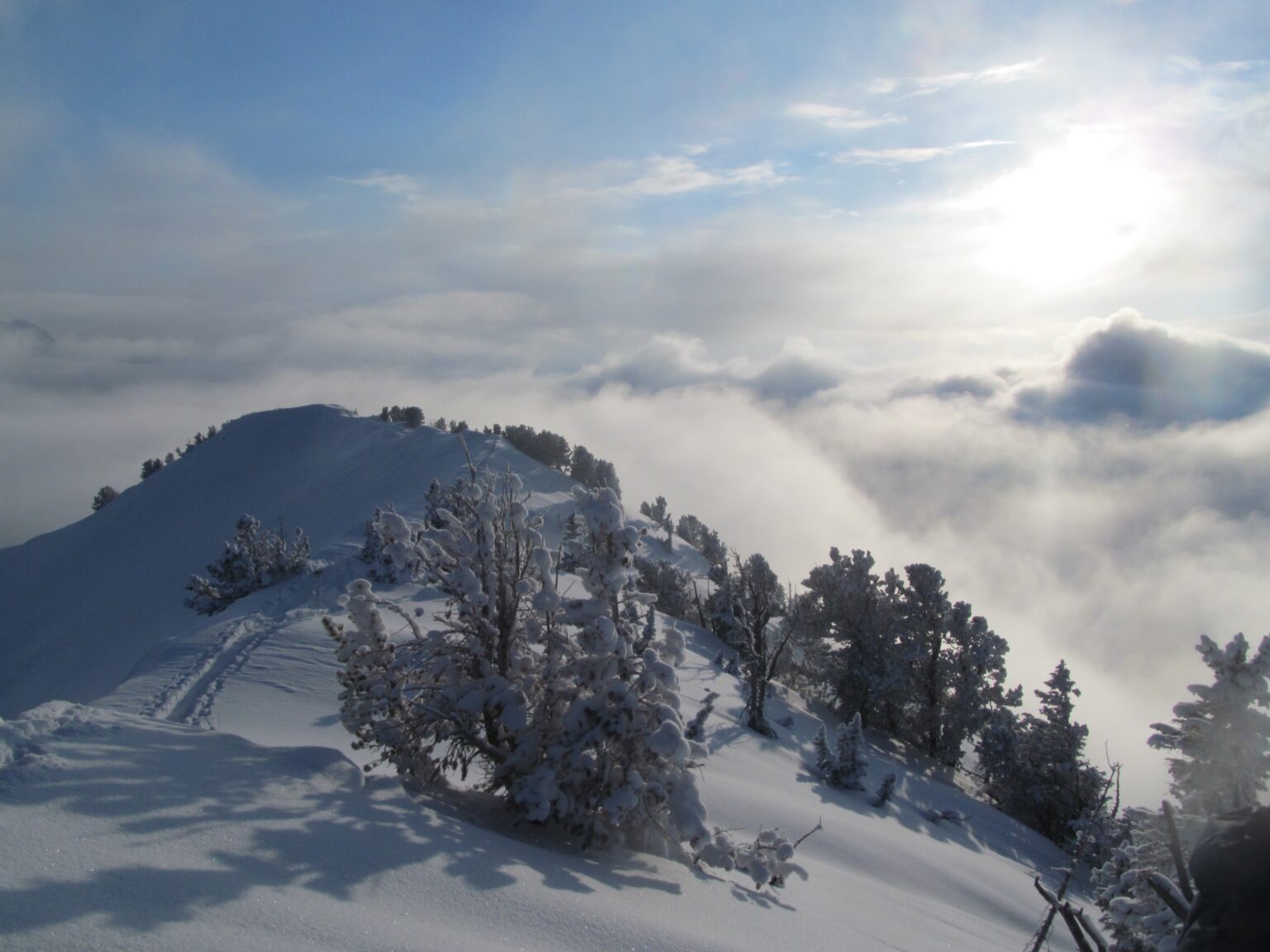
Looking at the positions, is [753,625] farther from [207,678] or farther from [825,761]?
[207,678]

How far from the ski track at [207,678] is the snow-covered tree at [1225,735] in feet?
48.5

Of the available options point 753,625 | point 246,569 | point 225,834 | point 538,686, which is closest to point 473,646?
point 538,686

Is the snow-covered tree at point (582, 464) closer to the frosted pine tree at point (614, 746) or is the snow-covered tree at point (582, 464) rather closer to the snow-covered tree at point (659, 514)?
the snow-covered tree at point (659, 514)

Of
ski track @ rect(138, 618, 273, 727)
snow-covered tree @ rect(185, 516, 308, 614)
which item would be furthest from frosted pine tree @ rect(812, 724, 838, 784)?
snow-covered tree @ rect(185, 516, 308, 614)

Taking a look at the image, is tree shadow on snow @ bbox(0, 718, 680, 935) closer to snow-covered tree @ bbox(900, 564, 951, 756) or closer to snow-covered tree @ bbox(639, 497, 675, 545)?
snow-covered tree @ bbox(900, 564, 951, 756)

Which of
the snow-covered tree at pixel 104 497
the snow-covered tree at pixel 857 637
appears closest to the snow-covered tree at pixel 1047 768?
the snow-covered tree at pixel 857 637

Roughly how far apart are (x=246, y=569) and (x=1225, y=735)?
29153 millimetres

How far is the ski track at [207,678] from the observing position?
13672mm

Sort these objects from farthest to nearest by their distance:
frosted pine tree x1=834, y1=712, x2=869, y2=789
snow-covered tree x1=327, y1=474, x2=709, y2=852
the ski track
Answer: frosted pine tree x1=834, y1=712, x2=869, y2=789
the ski track
snow-covered tree x1=327, y1=474, x2=709, y2=852

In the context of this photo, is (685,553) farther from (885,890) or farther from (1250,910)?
(1250,910)

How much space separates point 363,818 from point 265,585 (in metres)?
23.4

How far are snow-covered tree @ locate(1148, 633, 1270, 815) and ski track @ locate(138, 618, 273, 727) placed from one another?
14.8 metres

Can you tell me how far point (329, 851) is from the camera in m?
5.70

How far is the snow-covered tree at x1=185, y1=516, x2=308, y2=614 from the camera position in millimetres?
27922
